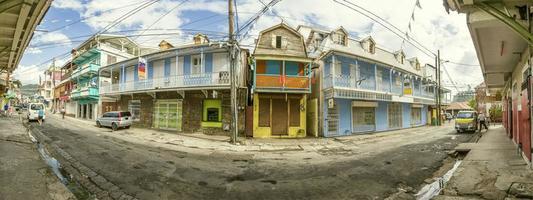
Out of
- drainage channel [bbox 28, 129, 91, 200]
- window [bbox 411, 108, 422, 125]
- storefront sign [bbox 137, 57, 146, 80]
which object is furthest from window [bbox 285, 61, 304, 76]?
window [bbox 411, 108, 422, 125]

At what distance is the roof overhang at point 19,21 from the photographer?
5.75m

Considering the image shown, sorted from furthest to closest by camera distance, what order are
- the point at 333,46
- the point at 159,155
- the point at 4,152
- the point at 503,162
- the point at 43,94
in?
the point at 43,94
the point at 333,46
the point at 159,155
the point at 4,152
the point at 503,162

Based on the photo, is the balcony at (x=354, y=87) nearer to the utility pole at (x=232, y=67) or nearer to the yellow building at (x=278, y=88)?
the yellow building at (x=278, y=88)

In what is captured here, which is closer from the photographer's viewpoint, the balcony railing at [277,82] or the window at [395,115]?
the balcony railing at [277,82]

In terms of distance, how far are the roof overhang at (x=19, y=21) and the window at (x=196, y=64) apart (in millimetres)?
10203

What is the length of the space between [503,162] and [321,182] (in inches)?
260

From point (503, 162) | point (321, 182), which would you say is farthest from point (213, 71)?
point (503, 162)

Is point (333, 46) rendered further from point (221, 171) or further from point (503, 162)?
point (221, 171)

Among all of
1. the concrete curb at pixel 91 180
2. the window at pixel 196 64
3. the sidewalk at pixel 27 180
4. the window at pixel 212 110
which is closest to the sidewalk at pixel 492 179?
the concrete curb at pixel 91 180

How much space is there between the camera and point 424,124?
31.8 m

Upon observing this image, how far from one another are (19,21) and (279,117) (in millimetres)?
13524

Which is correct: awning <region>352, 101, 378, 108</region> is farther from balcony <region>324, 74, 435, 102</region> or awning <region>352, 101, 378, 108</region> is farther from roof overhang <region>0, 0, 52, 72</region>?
roof overhang <region>0, 0, 52, 72</region>

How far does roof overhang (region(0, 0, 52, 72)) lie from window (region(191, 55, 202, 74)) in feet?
33.5

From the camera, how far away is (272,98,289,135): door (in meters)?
17.6
